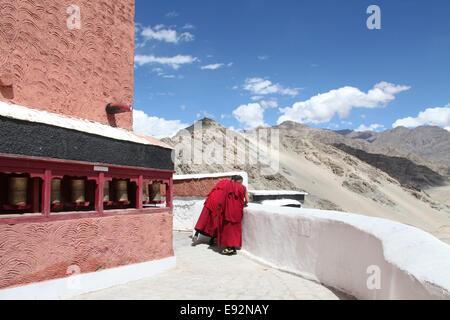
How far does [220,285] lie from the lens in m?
4.61

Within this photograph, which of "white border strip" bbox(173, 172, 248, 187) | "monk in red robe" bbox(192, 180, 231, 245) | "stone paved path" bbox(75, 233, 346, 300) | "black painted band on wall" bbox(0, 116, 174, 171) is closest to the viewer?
"black painted band on wall" bbox(0, 116, 174, 171)

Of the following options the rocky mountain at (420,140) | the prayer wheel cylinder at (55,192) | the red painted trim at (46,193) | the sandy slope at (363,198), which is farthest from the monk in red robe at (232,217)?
the rocky mountain at (420,140)

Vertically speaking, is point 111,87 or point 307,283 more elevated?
point 111,87

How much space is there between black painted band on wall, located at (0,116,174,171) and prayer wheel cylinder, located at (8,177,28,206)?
0.35 meters

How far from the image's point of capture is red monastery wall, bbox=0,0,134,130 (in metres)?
3.89

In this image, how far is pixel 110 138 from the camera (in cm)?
454

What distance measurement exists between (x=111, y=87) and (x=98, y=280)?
271cm

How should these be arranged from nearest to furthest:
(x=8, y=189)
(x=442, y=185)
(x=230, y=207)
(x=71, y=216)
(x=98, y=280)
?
(x=8, y=189) < (x=71, y=216) < (x=98, y=280) < (x=230, y=207) < (x=442, y=185)

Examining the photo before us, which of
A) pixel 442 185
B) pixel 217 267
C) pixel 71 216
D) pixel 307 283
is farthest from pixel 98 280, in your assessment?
pixel 442 185

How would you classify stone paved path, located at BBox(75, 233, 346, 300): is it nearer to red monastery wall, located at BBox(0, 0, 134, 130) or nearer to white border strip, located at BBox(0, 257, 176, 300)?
white border strip, located at BBox(0, 257, 176, 300)

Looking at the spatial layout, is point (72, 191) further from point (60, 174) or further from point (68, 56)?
point (68, 56)

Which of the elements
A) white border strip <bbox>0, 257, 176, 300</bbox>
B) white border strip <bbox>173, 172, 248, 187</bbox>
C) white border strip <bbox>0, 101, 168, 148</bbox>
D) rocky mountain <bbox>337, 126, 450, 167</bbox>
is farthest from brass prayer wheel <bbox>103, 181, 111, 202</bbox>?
rocky mountain <bbox>337, 126, 450, 167</bbox>

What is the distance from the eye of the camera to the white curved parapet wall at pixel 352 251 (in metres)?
2.39
